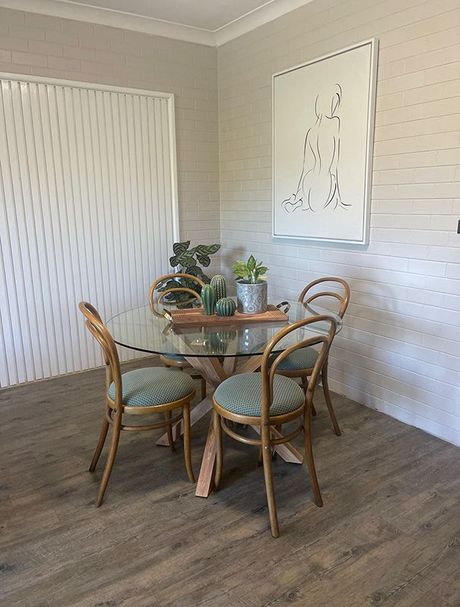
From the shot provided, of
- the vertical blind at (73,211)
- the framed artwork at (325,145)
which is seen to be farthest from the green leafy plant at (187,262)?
the framed artwork at (325,145)

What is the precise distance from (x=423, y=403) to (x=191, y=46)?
10.8ft

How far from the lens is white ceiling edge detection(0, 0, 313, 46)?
312cm

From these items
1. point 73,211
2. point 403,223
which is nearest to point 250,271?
point 403,223

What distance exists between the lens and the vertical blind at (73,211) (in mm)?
3227

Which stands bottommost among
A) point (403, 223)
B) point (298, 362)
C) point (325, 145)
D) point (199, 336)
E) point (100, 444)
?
point (100, 444)

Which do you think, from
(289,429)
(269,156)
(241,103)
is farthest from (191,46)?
(289,429)

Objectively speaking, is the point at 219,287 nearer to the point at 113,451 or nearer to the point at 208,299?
the point at 208,299

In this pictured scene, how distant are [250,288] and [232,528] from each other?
44.3 inches

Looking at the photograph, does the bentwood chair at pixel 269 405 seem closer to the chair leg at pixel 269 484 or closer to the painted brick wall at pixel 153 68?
the chair leg at pixel 269 484

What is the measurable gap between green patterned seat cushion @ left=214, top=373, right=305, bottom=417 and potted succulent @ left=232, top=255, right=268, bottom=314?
1.30 ft

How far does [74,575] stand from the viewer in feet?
5.57

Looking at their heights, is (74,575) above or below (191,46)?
below

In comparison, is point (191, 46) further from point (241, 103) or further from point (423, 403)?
point (423, 403)

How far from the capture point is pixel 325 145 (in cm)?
301
